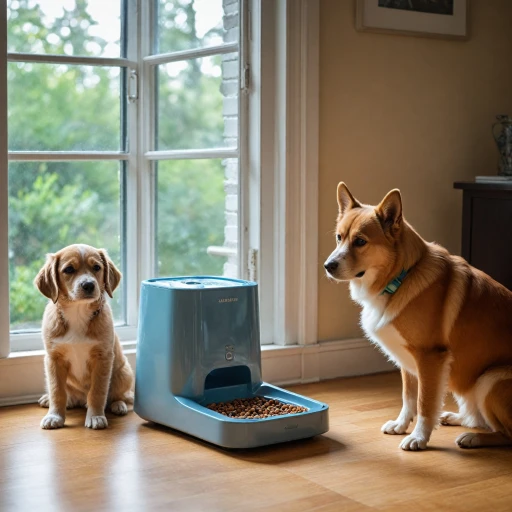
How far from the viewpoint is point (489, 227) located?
3.54 m

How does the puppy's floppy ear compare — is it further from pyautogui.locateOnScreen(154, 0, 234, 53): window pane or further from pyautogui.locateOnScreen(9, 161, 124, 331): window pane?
pyautogui.locateOnScreen(154, 0, 234, 53): window pane

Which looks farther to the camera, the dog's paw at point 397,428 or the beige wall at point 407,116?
the beige wall at point 407,116

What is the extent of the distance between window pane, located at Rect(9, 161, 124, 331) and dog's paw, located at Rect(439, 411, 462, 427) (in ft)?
4.88

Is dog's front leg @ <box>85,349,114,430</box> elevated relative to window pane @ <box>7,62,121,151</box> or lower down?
lower down

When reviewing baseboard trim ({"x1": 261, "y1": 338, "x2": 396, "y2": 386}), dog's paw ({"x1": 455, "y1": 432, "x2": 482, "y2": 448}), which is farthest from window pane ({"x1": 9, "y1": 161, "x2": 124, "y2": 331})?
dog's paw ({"x1": 455, "y1": 432, "x2": 482, "y2": 448})

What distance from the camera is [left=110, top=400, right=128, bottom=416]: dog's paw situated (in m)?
3.05

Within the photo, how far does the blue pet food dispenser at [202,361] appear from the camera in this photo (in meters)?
2.70

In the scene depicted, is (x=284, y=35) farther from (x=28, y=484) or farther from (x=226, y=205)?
(x=28, y=484)

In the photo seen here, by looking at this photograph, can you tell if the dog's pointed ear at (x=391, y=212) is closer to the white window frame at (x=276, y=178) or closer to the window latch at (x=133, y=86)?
the white window frame at (x=276, y=178)

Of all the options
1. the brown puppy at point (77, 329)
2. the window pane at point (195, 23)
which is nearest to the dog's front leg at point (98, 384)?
the brown puppy at point (77, 329)

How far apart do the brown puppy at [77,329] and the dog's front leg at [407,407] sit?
0.95 meters

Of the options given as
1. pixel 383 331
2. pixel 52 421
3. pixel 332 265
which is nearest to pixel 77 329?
pixel 52 421

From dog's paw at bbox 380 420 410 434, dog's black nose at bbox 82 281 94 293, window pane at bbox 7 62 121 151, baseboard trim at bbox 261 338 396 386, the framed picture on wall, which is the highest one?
the framed picture on wall

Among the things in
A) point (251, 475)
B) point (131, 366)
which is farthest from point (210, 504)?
point (131, 366)
